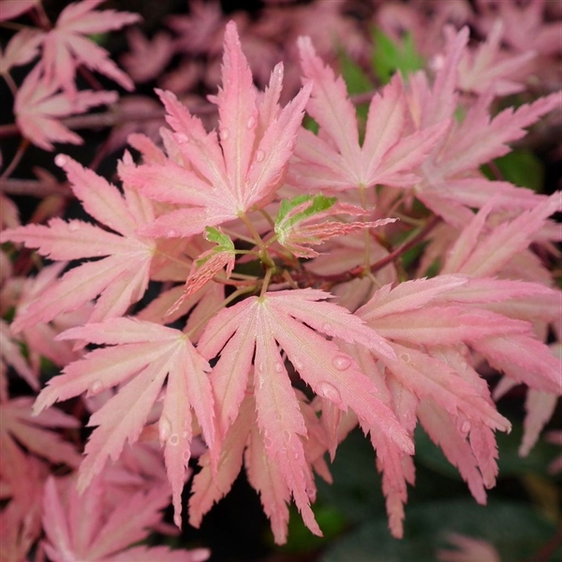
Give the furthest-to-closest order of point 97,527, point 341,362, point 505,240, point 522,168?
point 522,168 < point 97,527 < point 505,240 < point 341,362

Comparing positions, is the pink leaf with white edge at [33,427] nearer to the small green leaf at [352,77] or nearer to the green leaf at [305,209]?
the green leaf at [305,209]

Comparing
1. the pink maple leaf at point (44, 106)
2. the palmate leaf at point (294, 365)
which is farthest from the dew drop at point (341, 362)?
the pink maple leaf at point (44, 106)

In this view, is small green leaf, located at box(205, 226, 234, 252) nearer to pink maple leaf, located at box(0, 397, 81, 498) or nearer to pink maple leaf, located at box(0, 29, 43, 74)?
pink maple leaf, located at box(0, 397, 81, 498)

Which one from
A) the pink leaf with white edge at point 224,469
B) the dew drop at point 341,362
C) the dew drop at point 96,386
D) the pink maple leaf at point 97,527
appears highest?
the dew drop at point 341,362

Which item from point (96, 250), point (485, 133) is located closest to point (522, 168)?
point (485, 133)

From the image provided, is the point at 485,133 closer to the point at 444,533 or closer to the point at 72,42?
the point at 72,42

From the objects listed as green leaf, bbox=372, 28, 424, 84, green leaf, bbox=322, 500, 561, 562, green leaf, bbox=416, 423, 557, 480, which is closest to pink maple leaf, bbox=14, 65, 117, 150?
green leaf, bbox=372, 28, 424, 84

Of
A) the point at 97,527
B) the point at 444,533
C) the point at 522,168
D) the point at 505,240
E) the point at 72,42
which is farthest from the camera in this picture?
the point at 522,168
